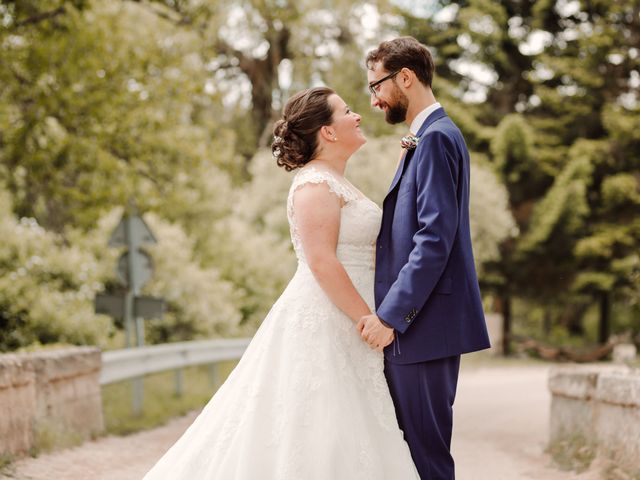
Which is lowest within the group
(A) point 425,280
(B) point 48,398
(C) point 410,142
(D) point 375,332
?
(B) point 48,398

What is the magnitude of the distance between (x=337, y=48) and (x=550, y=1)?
22.5 ft

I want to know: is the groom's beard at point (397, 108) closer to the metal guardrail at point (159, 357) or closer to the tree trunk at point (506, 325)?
the metal guardrail at point (159, 357)

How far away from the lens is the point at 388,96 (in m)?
4.21

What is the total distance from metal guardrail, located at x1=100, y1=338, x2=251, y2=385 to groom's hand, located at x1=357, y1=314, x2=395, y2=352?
5294 millimetres

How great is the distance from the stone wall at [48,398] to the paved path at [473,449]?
17 cm

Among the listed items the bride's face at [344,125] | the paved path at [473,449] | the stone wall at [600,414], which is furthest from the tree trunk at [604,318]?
the bride's face at [344,125]

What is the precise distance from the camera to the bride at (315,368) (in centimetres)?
391

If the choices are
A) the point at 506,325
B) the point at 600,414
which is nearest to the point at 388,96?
the point at 600,414

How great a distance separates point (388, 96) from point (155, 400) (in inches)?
327

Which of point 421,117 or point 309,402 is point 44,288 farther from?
point 421,117

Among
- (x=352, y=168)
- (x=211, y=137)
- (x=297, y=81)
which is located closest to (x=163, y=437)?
(x=211, y=137)

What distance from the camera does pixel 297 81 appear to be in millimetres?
23891

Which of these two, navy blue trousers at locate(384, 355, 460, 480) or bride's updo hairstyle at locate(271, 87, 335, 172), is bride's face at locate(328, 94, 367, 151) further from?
navy blue trousers at locate(384, 355, 460, 480)

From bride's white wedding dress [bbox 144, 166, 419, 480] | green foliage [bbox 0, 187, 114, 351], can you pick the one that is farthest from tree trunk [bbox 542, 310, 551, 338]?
bride's white wedding dress [bbox 144, 166, 419, 480]
